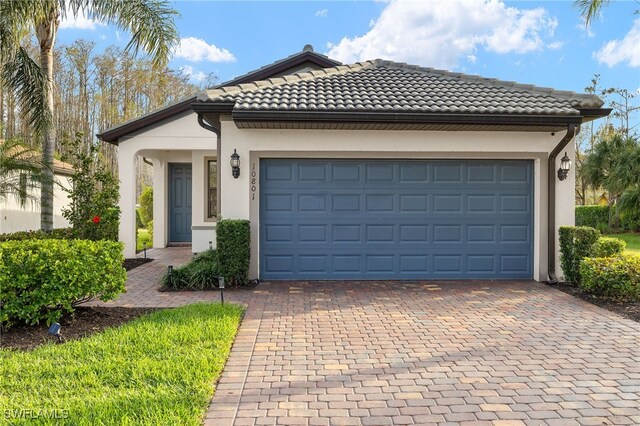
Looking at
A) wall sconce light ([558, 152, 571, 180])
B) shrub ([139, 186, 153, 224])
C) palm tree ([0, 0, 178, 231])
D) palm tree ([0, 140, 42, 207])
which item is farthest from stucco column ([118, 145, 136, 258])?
wall sconce light ([558, 152, 571, 180])

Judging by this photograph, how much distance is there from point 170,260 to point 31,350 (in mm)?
7053

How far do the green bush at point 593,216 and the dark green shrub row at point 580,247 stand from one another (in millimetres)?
16542

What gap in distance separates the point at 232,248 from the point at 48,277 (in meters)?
3.29

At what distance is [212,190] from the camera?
13336 mm

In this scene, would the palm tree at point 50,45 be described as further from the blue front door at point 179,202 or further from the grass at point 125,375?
the grass at point 125,375

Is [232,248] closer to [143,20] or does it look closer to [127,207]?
[127,207]

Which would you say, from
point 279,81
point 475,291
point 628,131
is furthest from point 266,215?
point 628,131

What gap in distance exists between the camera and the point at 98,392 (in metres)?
3.46

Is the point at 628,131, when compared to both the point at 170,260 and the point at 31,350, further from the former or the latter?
the point at 31,350

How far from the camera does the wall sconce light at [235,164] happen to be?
806 cm

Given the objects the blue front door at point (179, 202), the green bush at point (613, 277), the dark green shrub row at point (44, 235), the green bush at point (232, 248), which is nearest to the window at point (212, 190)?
the blue front door at point (179, 202)

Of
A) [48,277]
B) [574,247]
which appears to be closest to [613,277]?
[574,247]

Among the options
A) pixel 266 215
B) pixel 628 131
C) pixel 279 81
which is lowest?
pixel 266 215

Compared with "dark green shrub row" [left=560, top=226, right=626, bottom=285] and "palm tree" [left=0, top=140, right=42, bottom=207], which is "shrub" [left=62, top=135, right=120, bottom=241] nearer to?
"palm tree" [left=0, top=140, right=42, bottom=207]
